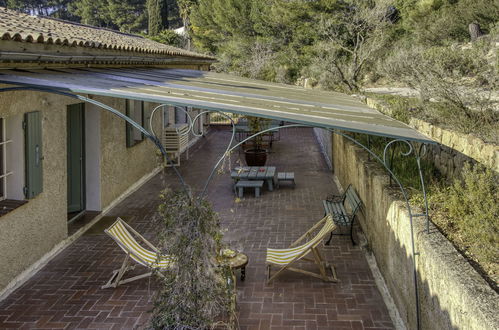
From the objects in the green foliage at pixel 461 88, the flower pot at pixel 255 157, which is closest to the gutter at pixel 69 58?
the flower pot at pixel 255 157

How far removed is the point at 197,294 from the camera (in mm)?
4391

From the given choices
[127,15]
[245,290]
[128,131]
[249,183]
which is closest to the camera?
[245,290]

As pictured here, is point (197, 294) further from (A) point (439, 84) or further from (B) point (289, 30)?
(B) point (289, 30)

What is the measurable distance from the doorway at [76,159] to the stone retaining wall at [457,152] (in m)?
6.71

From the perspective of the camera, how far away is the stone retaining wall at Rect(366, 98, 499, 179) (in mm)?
6461

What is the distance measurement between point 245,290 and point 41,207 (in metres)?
3.39

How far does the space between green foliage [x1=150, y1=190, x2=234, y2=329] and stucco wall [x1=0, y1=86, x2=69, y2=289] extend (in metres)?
2.95

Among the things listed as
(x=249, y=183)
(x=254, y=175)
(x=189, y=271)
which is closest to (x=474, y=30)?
(x=254, y=175)

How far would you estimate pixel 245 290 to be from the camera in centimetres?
646

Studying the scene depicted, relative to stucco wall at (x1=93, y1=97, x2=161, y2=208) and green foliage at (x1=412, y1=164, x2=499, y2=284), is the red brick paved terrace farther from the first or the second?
green foliage at (x1=412, y1=164, x2=499, y2=284)

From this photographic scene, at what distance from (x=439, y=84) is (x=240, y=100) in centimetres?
530

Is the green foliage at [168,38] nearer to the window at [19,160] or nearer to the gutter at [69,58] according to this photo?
the gutter at [69,58]

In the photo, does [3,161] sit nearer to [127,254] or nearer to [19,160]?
[19,160]

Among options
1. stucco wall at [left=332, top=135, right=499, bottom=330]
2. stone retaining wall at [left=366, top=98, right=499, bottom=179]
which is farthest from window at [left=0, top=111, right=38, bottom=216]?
stone retaining wall at [left=366, top=98, right=499, bottom=179]
